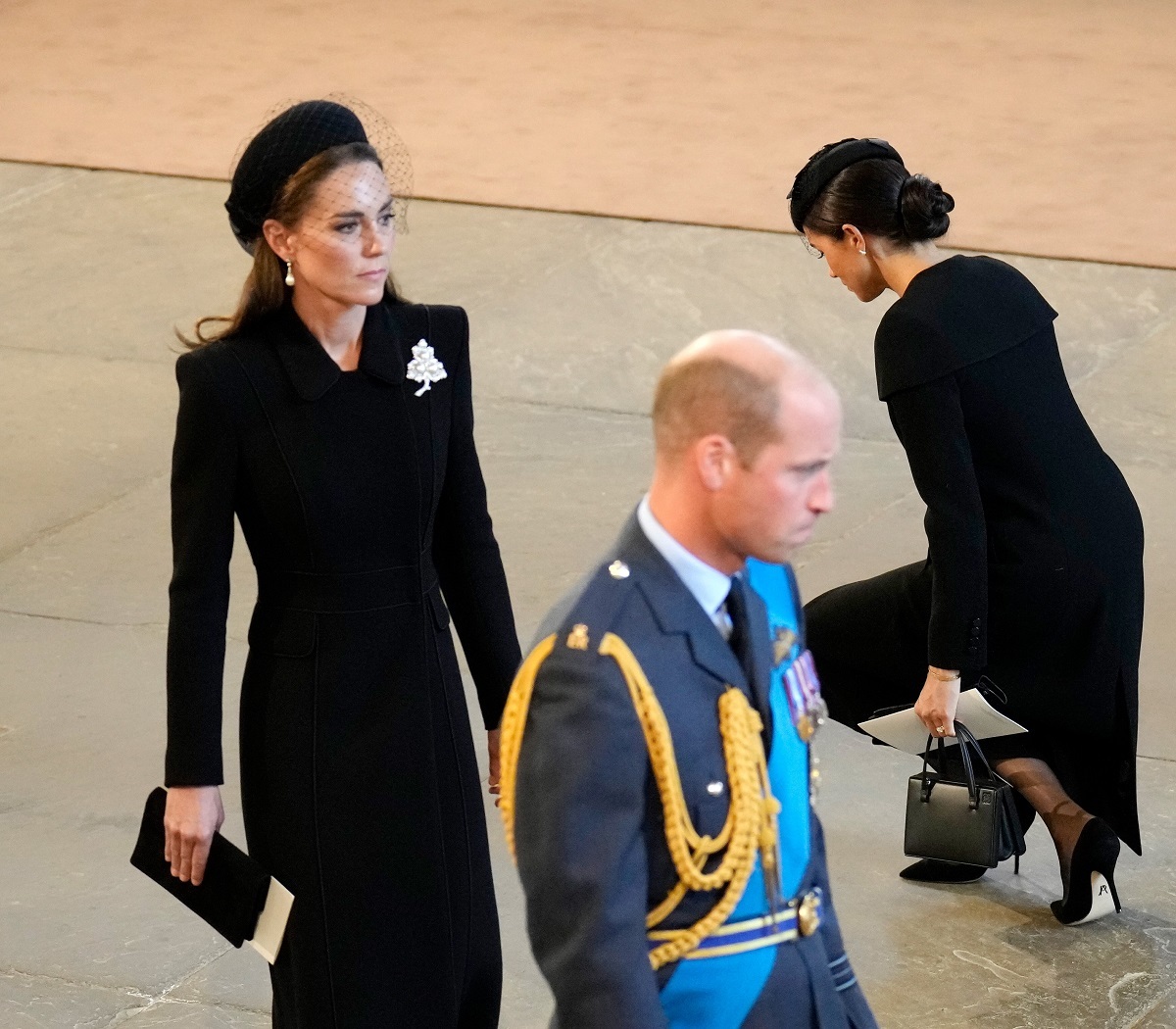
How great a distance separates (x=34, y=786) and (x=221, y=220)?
16.1 feet

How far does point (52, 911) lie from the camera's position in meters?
4.54

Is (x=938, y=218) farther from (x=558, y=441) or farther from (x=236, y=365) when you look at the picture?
(x=558, y=441)

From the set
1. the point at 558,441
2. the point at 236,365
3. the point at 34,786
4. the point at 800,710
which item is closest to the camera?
the point at 800,710

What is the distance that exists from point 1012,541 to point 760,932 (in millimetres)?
1944

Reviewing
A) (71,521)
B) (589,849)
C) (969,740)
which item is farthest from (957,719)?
(71,521)

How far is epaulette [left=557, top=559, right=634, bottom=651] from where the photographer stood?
7.31 ft

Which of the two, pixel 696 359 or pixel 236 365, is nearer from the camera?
pixel 696 359

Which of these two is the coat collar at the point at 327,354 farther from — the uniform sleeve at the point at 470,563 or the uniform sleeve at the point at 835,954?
the uniform sleeve at the point at 835,954

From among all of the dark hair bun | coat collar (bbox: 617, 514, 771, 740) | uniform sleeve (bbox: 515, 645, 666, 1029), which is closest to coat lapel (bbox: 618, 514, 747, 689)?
coat collar (bbox: 617, 514, 771, 740)

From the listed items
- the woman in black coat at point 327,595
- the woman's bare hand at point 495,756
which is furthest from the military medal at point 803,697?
the woman's bare hand at point 495,756

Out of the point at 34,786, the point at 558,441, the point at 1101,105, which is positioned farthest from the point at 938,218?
the point at 1101,105

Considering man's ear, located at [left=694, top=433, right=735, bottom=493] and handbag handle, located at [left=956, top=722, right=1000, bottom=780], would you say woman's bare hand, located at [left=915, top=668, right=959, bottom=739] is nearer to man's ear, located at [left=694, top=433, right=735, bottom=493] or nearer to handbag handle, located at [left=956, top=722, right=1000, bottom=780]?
handbag handle, located at [left=956, top=722, right=1000, bottom=780]

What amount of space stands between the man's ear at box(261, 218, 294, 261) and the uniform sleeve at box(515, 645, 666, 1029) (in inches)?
45.0

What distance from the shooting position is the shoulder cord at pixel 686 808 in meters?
2.22
